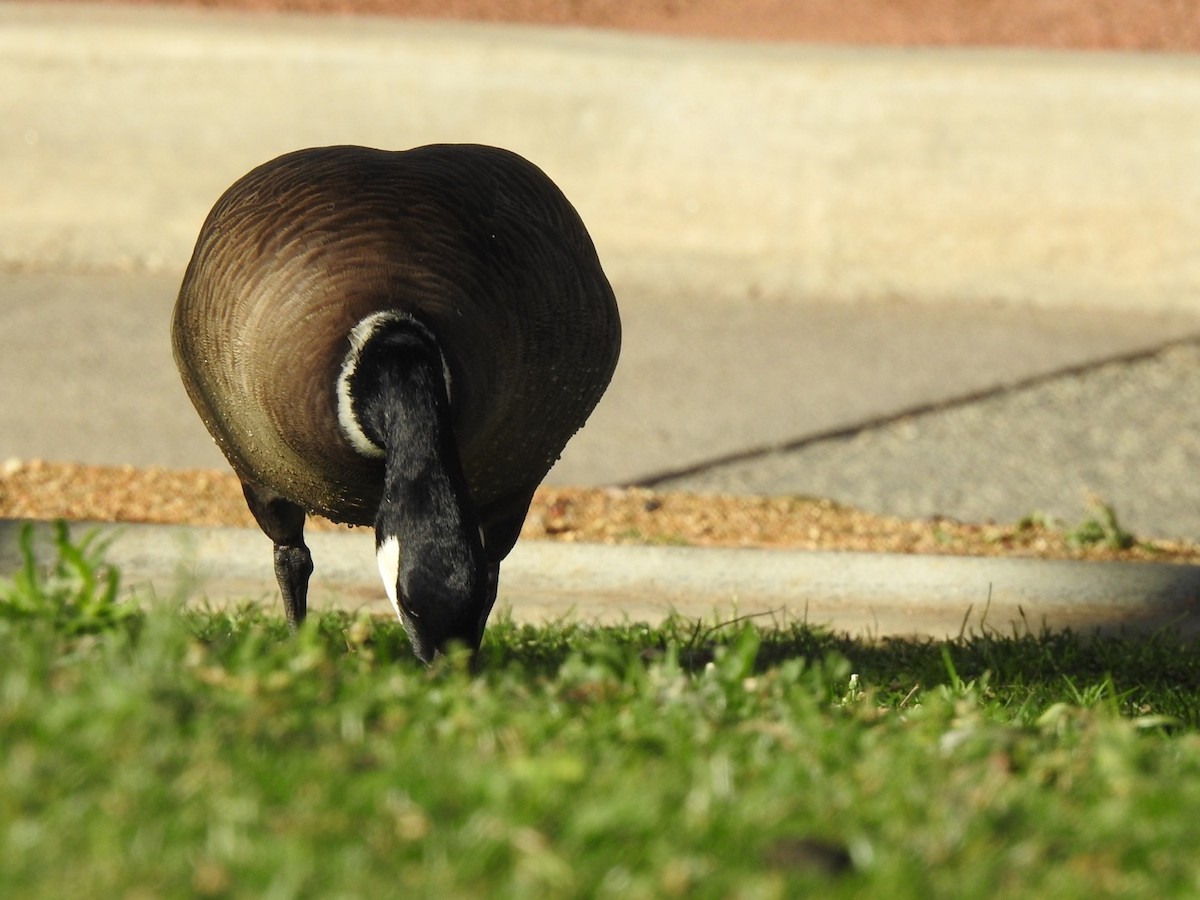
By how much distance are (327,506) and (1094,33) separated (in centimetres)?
773

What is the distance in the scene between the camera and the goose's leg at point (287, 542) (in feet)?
14.4

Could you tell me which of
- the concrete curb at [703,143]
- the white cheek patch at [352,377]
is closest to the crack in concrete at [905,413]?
the concrete curb at [703,143]

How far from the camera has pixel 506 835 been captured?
91.4 inches

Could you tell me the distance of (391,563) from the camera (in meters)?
3.37

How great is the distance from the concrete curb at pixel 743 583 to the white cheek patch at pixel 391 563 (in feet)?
5.01

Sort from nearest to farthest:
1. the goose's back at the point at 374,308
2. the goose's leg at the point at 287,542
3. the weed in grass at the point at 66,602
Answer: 1. the weed in grass at the point at 66,602
2. the goose's back at the point at 374,308
3. the goose's leg at the point at 287,542

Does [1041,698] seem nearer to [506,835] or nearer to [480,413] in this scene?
[480,413]

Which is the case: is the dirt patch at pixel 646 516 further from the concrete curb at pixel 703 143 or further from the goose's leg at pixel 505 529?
the concrete curb at pixel 703 143

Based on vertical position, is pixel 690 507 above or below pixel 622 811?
below

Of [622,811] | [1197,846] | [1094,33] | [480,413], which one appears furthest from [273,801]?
[1094,33]

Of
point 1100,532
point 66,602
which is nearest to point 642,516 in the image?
point 1100,532

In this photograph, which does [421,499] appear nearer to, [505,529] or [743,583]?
[505,529]

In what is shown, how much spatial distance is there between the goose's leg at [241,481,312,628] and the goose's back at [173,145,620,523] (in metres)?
0.16

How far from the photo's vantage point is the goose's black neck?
3.25m
